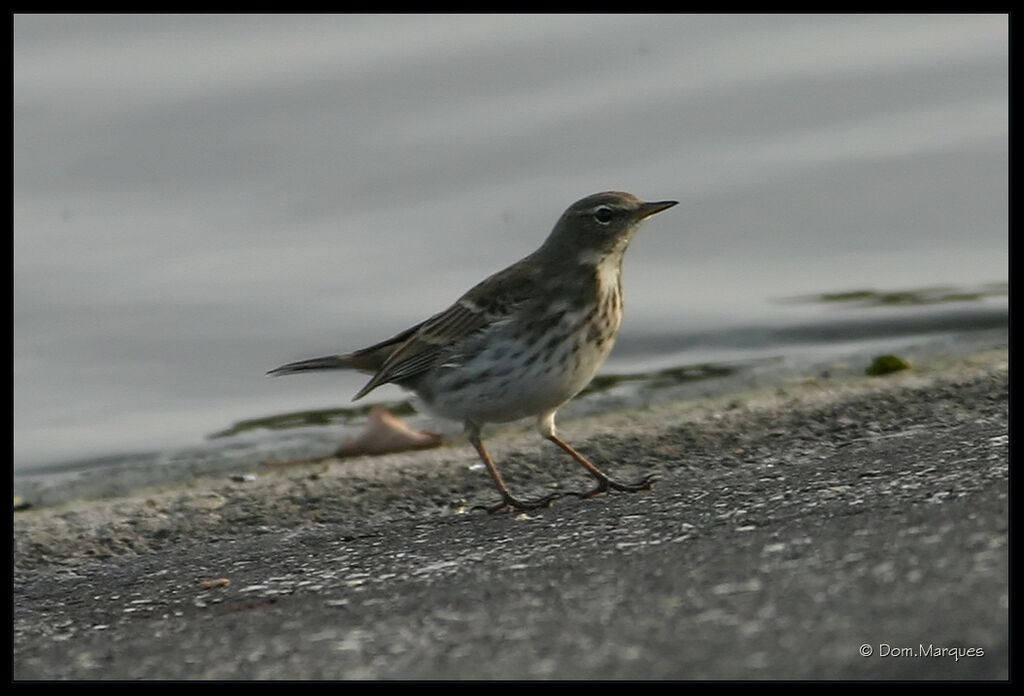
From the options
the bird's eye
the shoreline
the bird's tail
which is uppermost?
the bird's eye

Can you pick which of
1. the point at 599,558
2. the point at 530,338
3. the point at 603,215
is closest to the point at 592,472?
the point at 530,338

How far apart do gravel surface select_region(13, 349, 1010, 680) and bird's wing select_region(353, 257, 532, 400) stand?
1.23 feet

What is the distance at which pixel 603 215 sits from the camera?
24.2ft

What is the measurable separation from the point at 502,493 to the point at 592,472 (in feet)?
1.25

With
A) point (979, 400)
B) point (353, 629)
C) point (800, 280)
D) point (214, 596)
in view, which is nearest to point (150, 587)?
point (214, 596)

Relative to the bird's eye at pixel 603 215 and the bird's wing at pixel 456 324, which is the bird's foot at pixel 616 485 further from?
the bird's eye at pixel 603 215

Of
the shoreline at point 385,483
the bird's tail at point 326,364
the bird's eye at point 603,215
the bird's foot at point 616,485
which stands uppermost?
the bird's eye at point 603,215

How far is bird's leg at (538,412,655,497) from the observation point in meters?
6.24

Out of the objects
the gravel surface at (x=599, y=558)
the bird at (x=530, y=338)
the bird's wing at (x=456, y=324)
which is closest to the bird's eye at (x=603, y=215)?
the bird at (x=530, y=338)

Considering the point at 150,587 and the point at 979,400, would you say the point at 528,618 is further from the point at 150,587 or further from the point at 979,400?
the point at 979,400

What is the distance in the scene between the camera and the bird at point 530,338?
22.7ft

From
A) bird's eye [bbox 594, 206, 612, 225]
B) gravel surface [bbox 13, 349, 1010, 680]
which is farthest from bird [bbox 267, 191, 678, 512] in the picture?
gravel surface [bbox 13, 349, 1010, 680]

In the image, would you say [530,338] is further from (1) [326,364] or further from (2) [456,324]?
(1) [326,364]

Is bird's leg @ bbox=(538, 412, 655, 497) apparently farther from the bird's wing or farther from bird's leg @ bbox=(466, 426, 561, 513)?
the bird's wing
